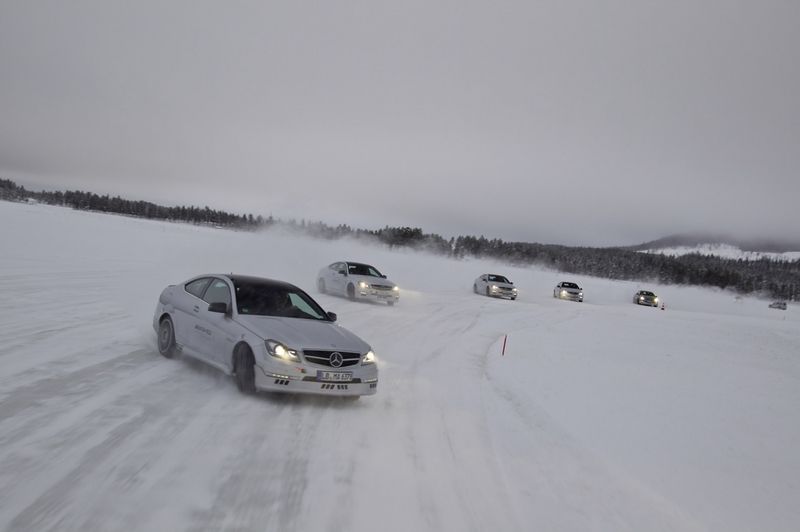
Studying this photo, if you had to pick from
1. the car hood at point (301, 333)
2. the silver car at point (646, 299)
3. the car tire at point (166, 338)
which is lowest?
the silver car at point (646, 299)

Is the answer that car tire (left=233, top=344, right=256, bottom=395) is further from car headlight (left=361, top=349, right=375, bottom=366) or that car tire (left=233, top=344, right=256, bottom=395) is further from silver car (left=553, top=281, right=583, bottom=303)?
silver car (left=553, top=281, right=583, bottom=303)

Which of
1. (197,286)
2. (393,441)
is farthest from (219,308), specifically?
(393,441)

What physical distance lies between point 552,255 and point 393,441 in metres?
135

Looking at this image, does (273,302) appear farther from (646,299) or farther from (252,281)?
(646,299)

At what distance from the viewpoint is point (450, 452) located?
5.72 meters

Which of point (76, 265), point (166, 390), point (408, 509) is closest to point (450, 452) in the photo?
point (408, 509)

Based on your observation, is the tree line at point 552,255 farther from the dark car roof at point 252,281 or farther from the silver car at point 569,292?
the dark car roof at point 252,281

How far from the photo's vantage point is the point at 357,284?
67.2 ft

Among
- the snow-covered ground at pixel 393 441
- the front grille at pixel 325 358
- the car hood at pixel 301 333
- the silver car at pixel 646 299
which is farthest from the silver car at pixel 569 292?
the front grille at pixel 325 358

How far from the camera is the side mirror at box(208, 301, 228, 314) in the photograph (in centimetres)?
740

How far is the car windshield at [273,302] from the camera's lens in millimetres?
7707

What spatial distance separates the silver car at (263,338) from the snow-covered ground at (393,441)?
0.99ft

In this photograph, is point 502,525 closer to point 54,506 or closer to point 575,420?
point 54,506

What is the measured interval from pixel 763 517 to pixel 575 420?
9.01 feet
